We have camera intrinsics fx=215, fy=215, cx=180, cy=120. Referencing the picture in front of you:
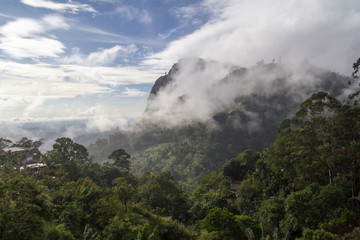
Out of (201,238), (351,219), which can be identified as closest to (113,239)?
(201,238)

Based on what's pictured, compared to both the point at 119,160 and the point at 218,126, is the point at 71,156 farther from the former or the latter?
the point at 218,126

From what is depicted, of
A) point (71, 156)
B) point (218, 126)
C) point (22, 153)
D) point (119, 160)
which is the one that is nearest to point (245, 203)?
point (119, 160)

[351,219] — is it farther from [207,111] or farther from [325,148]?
[207,111]

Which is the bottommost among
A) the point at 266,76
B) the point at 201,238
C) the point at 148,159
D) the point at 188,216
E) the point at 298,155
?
the point at 148,159

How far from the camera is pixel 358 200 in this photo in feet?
54.9

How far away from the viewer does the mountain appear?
408 ft

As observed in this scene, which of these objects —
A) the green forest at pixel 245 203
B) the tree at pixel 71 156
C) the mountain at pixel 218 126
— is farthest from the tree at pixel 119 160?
the mountain at pixel 218 126

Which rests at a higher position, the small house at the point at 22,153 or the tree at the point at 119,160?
the small house at the point at 22,153

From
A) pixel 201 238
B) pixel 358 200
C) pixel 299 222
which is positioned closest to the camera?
pixel 201 238

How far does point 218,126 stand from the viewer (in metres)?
145

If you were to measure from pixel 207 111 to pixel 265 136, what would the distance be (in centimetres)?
4994

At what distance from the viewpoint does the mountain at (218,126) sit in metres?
124

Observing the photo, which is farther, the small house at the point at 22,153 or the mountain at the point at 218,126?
the mountain at the point at 218,126

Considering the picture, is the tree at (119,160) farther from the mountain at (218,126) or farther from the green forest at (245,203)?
the mountain at (218,126)
